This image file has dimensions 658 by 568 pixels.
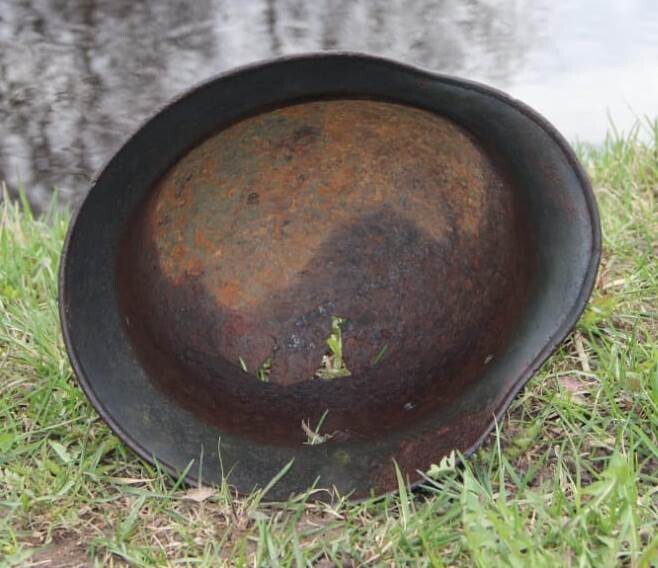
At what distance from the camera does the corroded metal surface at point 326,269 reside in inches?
77.4

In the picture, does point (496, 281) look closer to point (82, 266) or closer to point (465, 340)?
point (465, 340)

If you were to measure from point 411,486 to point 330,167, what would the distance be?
79 centimetres

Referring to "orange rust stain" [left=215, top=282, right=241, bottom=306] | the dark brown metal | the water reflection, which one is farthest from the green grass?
the water reflection

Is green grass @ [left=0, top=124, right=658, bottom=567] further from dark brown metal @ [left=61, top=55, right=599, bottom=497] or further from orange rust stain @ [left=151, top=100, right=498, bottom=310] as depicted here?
orange rust stain @ [left=151, top=100, right=498, bottom=310]

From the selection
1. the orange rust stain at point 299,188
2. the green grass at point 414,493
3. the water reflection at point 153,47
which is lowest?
the water reflection at point 153,47

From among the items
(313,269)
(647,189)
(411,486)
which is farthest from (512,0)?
(411,486)

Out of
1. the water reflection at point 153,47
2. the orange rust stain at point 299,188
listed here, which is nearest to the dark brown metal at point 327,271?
the orange rust stain at point 299,188

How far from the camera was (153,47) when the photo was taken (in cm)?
714

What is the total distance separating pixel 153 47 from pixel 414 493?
19.6 ft

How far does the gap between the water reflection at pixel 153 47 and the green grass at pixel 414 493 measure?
3994 mm

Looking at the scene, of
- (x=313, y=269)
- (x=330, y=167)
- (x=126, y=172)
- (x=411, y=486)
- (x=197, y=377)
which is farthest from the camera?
(x=313, y=269)

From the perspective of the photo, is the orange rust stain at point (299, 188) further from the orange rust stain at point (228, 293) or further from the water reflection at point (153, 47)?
the water reflection at point (153, 47)

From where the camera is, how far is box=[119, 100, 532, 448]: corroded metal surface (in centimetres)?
197

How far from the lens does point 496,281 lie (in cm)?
202
